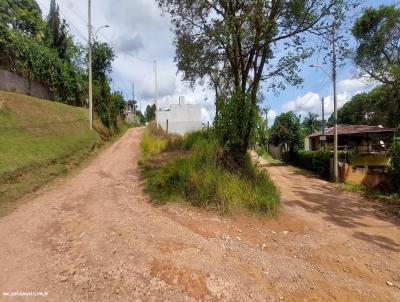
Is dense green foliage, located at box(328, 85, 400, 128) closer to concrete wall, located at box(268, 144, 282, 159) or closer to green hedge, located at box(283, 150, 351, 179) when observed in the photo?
green hedge, located at box(283, 150, 351, 179)

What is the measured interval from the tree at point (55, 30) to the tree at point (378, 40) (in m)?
28.0

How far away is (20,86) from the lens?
19141mm

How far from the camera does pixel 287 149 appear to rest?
3425 centimetres

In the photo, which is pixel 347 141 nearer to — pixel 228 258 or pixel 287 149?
pixel 287 149

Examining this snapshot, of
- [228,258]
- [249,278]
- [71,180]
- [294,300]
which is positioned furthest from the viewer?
[71,180]

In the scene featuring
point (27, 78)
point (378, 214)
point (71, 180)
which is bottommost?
point (378, 214)

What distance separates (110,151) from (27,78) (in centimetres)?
737

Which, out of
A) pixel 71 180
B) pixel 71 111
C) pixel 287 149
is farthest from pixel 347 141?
pixel 71 180

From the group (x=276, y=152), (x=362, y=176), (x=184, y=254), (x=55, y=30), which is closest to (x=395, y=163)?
(x=362, y=176)

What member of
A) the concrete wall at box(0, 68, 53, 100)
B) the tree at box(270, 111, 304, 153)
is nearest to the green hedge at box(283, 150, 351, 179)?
the tree at box(270, 111, 304, 153)

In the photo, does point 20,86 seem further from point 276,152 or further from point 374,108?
point 374,108

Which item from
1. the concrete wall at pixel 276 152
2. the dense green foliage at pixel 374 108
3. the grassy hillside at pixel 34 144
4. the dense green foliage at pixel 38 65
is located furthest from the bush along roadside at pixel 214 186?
the concrete wall at pixel 276 152

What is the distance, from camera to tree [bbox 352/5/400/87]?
851 inches

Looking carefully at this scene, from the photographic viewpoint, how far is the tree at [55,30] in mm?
31922
